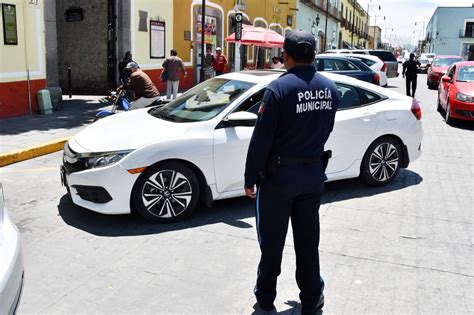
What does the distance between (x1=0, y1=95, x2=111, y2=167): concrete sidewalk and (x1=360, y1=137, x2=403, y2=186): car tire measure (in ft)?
17.1

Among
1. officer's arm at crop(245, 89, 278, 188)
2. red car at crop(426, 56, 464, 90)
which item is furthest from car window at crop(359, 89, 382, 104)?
red car at crop(426, 56, 464, 90)

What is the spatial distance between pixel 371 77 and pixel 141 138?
12.6 meters

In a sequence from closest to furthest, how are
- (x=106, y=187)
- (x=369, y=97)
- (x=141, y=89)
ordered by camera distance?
(x=106, y=187) → (x=369, y=97) → (x=141, y=89)

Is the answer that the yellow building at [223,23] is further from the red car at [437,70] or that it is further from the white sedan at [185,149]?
the white sedan at [185,149]

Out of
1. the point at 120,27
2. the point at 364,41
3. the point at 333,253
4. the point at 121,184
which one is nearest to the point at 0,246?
the point at 121,184

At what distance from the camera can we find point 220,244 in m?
4.71

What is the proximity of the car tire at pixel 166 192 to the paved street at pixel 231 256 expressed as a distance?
0.45ft

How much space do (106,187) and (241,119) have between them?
57.3 inches

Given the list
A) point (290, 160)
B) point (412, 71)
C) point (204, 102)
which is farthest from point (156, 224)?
point (412, 71)

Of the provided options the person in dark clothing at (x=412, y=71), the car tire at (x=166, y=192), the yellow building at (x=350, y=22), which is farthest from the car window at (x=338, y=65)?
the yellow building at (x=350, y=22)

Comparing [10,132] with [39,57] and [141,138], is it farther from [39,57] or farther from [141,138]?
[141,138]

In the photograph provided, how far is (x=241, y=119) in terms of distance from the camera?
16.2ft

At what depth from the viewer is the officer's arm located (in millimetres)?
3047

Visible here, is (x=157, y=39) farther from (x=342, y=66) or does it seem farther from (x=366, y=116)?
(x=366, y=116)
